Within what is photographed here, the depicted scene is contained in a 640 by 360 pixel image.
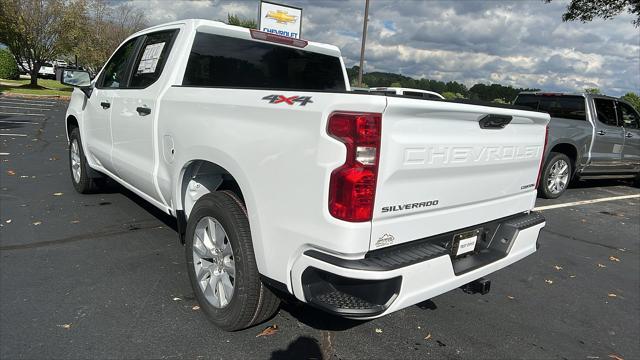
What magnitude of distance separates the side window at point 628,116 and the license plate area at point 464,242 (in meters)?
7.82

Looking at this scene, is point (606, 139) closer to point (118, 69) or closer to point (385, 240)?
point (385, 240)

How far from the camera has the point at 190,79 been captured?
361 cm

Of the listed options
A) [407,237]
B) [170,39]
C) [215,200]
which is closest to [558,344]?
[407,237]

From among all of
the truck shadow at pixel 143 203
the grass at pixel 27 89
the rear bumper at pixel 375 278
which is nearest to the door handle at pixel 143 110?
the truck shadow at pixel 143 203

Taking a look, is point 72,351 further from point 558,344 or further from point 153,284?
point 558,344

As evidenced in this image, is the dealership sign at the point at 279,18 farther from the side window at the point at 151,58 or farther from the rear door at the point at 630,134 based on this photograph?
the side window at the point at 151,58

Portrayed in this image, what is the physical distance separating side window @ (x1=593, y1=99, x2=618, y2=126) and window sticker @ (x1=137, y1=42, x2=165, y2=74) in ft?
25.6

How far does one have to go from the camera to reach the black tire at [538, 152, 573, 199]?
25.3 feet

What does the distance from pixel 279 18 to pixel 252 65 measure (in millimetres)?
14805

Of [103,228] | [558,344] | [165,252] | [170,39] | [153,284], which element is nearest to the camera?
[558,344]

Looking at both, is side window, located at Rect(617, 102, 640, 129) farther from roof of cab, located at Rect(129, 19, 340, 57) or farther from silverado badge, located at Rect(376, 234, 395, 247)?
silverado badge, located at Rect(376, 234, 395, 247)

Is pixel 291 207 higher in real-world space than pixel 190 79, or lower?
lower

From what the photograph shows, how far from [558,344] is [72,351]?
313cm

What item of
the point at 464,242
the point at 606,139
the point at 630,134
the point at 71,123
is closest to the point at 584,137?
the point at 606,139
